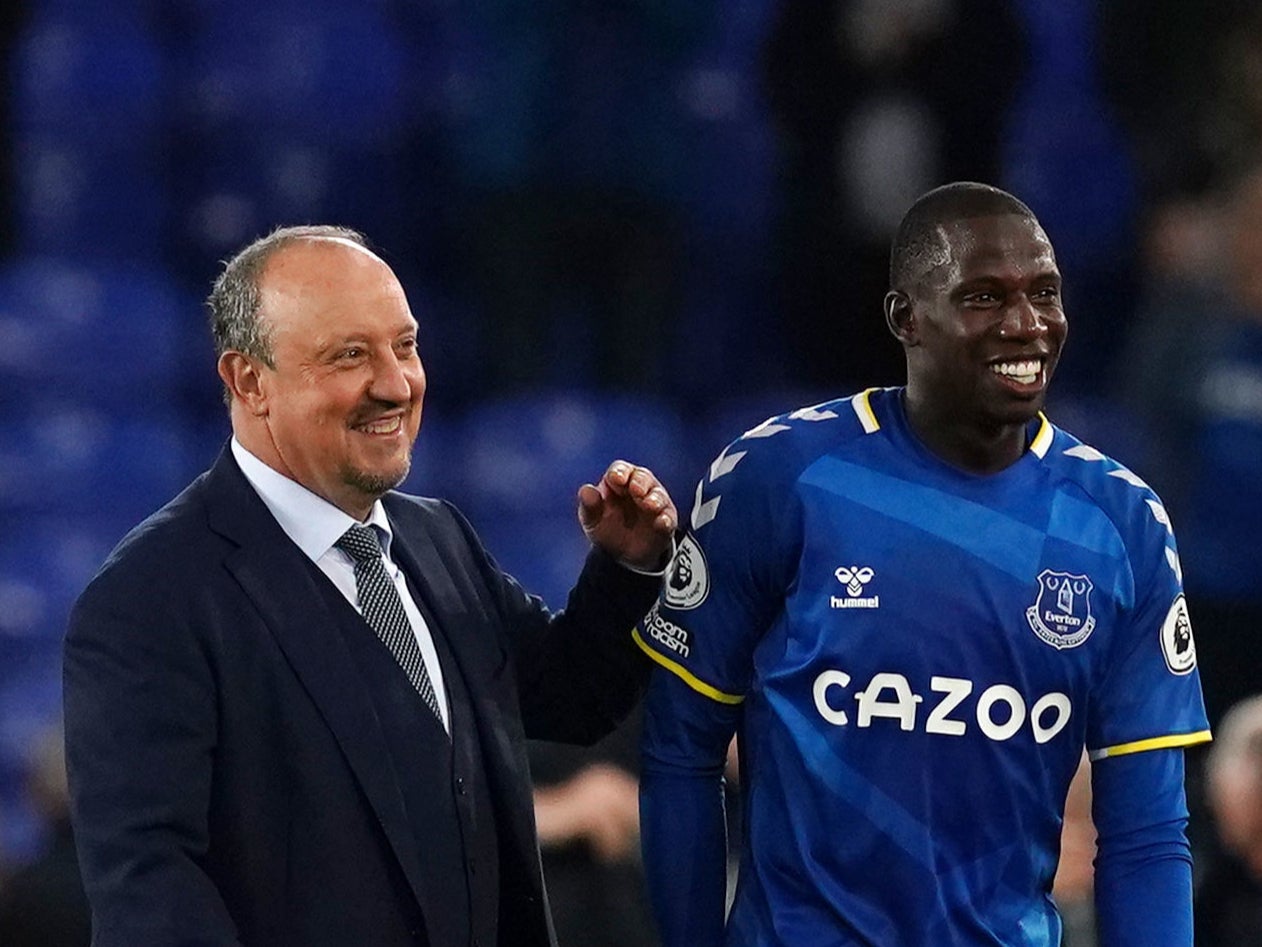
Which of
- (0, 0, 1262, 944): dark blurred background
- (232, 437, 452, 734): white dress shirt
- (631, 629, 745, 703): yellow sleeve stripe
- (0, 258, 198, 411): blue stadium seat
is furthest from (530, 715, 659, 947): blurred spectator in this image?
(232, 437, 452, 734): white dress shirt

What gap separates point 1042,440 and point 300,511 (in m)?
0.99

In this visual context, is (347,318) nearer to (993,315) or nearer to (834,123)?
(993,315)

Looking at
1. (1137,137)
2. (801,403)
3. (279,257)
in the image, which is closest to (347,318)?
(279,257)

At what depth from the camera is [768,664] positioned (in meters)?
2.65

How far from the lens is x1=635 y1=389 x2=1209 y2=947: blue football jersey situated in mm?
2545

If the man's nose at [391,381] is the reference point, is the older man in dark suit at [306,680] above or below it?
below

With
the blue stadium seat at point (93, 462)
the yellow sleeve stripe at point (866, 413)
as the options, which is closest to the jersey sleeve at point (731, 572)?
the yellow sleeve stripe at point (866, 413)

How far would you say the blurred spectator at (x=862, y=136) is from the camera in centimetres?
565

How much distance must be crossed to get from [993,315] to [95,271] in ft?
11.9

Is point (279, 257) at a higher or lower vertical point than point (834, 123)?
lower

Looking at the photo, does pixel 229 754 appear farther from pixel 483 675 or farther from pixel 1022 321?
pixel 1022 321

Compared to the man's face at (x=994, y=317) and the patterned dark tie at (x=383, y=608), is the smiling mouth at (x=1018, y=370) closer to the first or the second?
the man's face at (x=994, y=317)

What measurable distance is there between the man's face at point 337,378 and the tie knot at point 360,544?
1.4 inches

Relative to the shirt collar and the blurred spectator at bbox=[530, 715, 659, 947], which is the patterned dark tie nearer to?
the shirt collar
